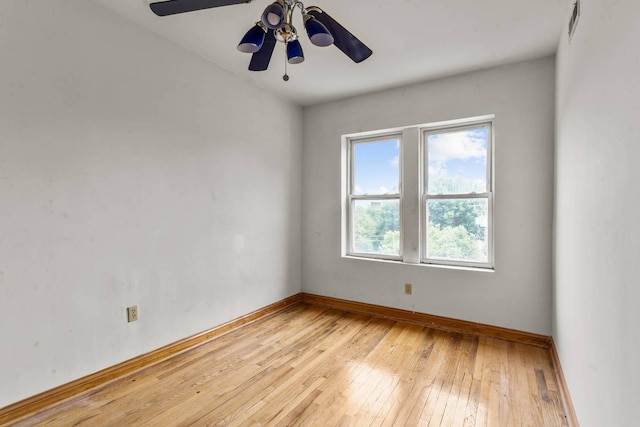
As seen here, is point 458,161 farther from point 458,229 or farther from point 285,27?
point 285,27

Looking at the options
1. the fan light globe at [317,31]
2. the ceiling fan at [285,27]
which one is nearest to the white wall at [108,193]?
the ceiling fan at [285,27]

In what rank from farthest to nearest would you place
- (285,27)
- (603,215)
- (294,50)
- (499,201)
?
(499,201)
(294,50)
(285,27)
(603,215)

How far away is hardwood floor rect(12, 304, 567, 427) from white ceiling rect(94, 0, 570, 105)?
99.4 inches

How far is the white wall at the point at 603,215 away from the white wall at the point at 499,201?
2.47 ft

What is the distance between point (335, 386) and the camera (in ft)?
7.01

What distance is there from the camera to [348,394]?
2.04m

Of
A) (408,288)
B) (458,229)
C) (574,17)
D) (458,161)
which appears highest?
(574,17)

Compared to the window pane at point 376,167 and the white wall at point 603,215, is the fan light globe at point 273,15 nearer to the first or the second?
the white wall at point 603,215

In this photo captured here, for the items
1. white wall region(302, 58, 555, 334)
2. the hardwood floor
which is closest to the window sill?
white wall region(302, 58, 555, 334)

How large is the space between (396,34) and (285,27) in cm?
117

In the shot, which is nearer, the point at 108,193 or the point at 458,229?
the point at 108,193

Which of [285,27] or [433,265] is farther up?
[285,27]

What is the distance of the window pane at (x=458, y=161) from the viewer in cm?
317

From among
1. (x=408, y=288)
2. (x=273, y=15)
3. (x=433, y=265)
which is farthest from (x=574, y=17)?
(x=408, y=288)
